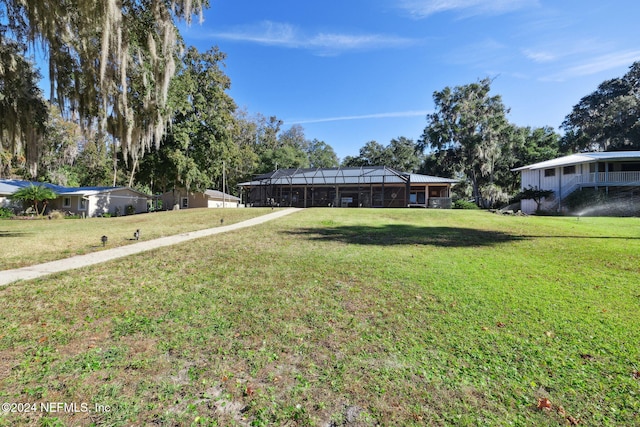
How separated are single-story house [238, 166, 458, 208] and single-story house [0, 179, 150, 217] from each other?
12.3 metres

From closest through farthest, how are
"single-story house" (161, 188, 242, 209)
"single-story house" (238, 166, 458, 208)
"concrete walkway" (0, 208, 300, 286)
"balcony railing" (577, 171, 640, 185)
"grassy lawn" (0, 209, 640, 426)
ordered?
"grassy lawn" (0, 209, 640, 426)
"concrete walkway" (0, 208, 300, 286)
"balcony railing" (577, 171, 640, 185)
"single-story house" (238, 166, 458, 208)
"single-story house" (161, 188, 242, 209)

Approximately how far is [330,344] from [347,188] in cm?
3074

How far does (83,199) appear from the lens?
90.7 feet

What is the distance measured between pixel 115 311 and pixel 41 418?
2049mm

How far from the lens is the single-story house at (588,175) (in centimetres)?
2130

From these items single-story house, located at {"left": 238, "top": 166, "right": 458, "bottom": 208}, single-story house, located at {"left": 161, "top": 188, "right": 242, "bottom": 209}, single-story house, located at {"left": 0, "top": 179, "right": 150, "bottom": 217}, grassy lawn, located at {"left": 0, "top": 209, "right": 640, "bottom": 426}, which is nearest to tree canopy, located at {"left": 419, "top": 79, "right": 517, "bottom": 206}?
single-story house, located at {"left": 238, "top": 166, "right": 458, "bottom": 208}

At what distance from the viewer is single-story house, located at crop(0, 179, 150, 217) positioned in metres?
26.6

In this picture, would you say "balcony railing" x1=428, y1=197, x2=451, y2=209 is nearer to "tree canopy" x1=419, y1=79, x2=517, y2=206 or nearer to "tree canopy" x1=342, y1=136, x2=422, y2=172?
"tree canopy" x1=419, y1=79, x2=517, y2=206

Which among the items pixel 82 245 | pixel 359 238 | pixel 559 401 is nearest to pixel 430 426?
pixel 559 401

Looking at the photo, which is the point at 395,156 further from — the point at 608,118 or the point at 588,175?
the point at 588,175

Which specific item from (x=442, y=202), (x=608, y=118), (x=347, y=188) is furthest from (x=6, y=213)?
(x=608, y=118)

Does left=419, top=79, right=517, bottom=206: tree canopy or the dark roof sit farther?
left=419, top=79, right=517, bottom=206: tree canopy

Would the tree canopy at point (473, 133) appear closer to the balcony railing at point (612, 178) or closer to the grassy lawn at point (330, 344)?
the balcony railing at point (612, 178)

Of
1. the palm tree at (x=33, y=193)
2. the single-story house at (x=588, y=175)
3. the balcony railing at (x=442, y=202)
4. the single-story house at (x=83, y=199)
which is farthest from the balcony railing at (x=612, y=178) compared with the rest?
the palm tree at (x=33, y=193)
